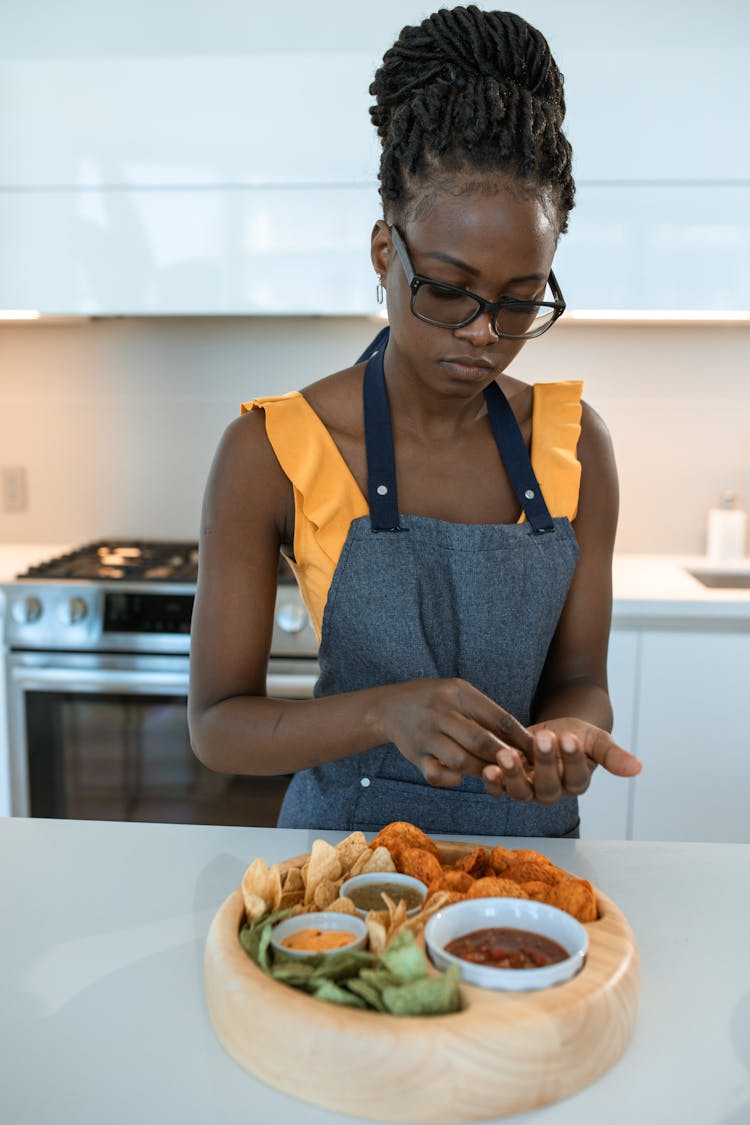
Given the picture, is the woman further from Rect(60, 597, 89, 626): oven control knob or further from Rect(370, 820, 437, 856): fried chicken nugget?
Rect(60, 597, 89, 626): oven control knob

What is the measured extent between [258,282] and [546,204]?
4.73 ft

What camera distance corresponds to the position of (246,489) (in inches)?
45.7

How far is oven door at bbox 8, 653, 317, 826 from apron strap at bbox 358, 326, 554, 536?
108 centimetres

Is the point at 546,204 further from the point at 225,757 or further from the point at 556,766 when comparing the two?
the point at 225,757

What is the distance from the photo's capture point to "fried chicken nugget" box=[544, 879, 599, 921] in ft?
2.61

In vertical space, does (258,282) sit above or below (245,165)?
below

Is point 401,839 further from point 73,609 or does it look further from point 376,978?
point 73,609

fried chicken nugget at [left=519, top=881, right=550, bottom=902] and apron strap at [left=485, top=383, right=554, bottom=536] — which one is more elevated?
apron strap at [left=485, top=383, right=554, bottom=536]

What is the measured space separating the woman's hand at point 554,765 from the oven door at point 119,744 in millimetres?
1409

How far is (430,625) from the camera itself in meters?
1.19

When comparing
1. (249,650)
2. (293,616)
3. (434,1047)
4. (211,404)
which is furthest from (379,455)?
(211,404)

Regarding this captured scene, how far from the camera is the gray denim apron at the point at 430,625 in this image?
45.5 inches

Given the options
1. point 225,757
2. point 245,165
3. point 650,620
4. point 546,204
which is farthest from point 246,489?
point 245,165

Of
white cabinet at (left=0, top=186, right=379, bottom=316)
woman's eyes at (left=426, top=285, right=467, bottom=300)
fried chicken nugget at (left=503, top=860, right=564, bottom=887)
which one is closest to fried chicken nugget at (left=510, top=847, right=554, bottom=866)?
fried chicken nugget at (left=503, top=860, right=564, bottom=887)
